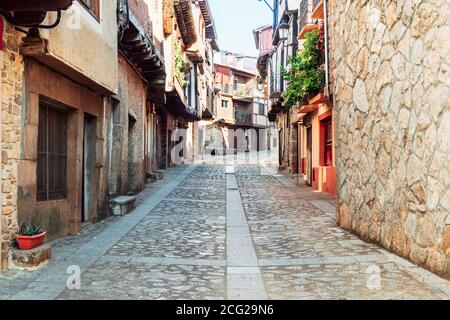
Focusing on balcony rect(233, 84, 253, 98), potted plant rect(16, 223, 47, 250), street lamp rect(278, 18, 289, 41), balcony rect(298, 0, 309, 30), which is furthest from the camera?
balcony rect(233, 84, 253, 98)

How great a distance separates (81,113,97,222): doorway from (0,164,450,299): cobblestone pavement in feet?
1.33

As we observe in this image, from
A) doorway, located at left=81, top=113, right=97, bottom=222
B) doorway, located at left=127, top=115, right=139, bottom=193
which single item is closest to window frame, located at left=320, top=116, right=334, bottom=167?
doorway, located at left=127, top=115, right=139, bottom=193

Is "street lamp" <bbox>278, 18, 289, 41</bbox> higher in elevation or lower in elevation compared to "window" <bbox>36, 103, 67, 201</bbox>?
higher

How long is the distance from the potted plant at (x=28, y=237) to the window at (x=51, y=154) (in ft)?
4.09

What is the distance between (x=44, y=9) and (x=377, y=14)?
4366 millimetres

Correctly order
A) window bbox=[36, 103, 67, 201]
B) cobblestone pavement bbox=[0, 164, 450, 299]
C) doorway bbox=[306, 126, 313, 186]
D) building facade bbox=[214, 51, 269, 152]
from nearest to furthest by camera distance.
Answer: cobblestone pavement bbox=[0, 164, 450, 299]
window bbox=[36, 103, 67, 201]
doorway bbox=[306, 126, 313, 186]
building facade bbox=[214, 51, 269, 152]

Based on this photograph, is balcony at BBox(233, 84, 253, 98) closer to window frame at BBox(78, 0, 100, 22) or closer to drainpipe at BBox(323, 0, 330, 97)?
drainpipe at BBox(323, 0, 330, 97)

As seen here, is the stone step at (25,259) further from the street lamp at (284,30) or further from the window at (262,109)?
the window at (262,109)

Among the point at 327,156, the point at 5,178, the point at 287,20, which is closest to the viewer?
the point at 5,178

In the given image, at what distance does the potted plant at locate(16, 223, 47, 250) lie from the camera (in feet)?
17.8

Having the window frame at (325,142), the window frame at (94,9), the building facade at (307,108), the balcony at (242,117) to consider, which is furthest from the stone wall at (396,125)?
the balcony at (242,117)

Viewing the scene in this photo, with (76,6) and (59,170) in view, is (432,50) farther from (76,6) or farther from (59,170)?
(59,170)
